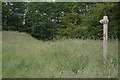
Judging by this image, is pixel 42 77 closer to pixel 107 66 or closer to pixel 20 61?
pixel 20 61

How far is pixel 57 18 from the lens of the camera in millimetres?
11305

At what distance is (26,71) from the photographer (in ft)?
8.34

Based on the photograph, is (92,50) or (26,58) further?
(92,50)

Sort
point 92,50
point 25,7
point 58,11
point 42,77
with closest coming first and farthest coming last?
point 42,77, point 92,50, point 25,7, point 58,11

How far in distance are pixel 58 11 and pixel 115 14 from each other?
6.36 meters

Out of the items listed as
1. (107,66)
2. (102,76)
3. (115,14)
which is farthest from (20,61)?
(115,14)

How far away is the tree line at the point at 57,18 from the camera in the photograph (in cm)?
617

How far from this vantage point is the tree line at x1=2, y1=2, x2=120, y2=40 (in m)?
6.17

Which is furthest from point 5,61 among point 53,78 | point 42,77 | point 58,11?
point 58,11

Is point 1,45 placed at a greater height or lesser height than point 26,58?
greater

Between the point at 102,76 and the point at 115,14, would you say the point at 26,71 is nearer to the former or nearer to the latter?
the point at 102,76

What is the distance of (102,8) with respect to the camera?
7480 mm

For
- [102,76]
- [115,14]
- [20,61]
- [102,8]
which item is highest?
[102,8]

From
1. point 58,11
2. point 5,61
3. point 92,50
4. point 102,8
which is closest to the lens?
point 5,61
